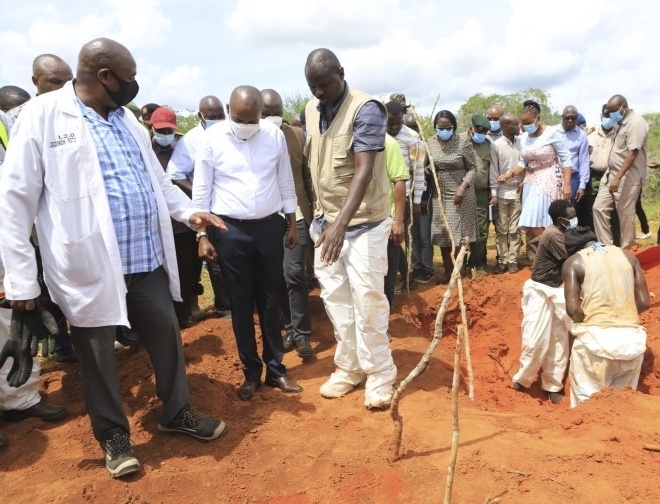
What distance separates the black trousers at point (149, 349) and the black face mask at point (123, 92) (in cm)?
88

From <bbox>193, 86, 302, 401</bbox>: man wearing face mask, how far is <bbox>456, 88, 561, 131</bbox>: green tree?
50.7ft

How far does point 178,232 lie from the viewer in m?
4.83

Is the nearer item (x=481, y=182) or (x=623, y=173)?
(x=623, y=173)

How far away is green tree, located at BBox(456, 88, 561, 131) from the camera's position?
1917cm

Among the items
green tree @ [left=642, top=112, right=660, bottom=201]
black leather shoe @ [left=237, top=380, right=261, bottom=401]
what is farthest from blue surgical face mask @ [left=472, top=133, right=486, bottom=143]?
green tree @ [left=642, top=112, right=660, bottom=201]

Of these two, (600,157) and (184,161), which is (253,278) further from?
(600,157)

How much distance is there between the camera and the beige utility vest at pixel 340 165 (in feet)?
10.8

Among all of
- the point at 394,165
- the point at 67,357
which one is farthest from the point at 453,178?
the point at 67,357

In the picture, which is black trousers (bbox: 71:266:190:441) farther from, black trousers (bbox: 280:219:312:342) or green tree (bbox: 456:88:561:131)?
green tree (bbox: 456:88:561:131)

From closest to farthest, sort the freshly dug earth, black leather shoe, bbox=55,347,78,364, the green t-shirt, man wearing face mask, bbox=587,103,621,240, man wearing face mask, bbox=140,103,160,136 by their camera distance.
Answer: the freshly dug earth < black leather shoe, bbox=55,347,78,364 < the green t-shirt < man wearing face mask, bbox=140,103,160,136 < man wearing face mask, bbox=587,103,621,240

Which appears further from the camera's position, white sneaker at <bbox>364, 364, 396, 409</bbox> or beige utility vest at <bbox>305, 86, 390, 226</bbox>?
white sneaker at <bbox>364, 364, 396, 409</bbox>

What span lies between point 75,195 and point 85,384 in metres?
0.94

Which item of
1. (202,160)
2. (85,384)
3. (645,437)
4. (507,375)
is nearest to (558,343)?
(507,375)

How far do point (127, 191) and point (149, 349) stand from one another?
86 cm
